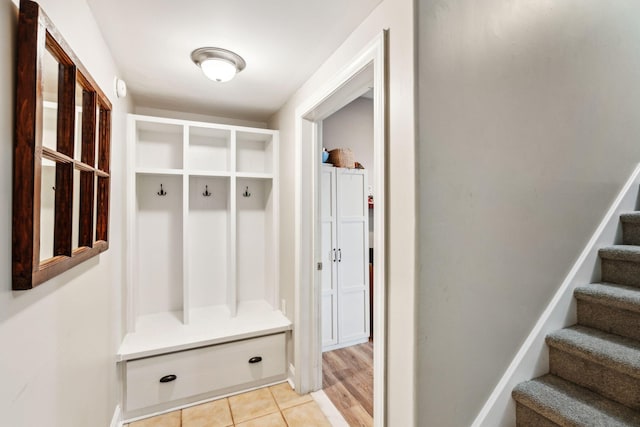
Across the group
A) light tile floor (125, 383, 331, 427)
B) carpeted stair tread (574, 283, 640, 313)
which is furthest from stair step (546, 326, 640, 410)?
light tile floor (125, 383, 331, 427)

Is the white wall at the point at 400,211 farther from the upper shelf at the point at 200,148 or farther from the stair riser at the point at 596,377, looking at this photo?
the upper shelf at the point at 200,148

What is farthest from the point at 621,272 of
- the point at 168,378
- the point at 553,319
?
the point at 168,378

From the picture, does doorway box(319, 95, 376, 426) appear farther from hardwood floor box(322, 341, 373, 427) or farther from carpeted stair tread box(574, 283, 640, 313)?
carpeted stair tread box(574, 283, 640, 313)

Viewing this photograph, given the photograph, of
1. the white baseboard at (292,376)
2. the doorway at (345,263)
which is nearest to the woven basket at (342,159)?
the doorway at (345,263)

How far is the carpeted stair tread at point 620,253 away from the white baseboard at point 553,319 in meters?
0.04

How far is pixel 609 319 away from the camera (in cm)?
145

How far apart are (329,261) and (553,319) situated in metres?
1.93

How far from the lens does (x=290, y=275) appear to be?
252cm

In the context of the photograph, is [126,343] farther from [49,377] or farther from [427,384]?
[427,384]

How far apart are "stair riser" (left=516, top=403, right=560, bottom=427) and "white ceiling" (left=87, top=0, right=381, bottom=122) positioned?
1979mm

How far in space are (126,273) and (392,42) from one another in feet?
8.00

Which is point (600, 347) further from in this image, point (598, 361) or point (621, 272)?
point (621, 272)

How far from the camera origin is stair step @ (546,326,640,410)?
1161 mm

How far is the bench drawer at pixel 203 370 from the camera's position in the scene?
2057mm
